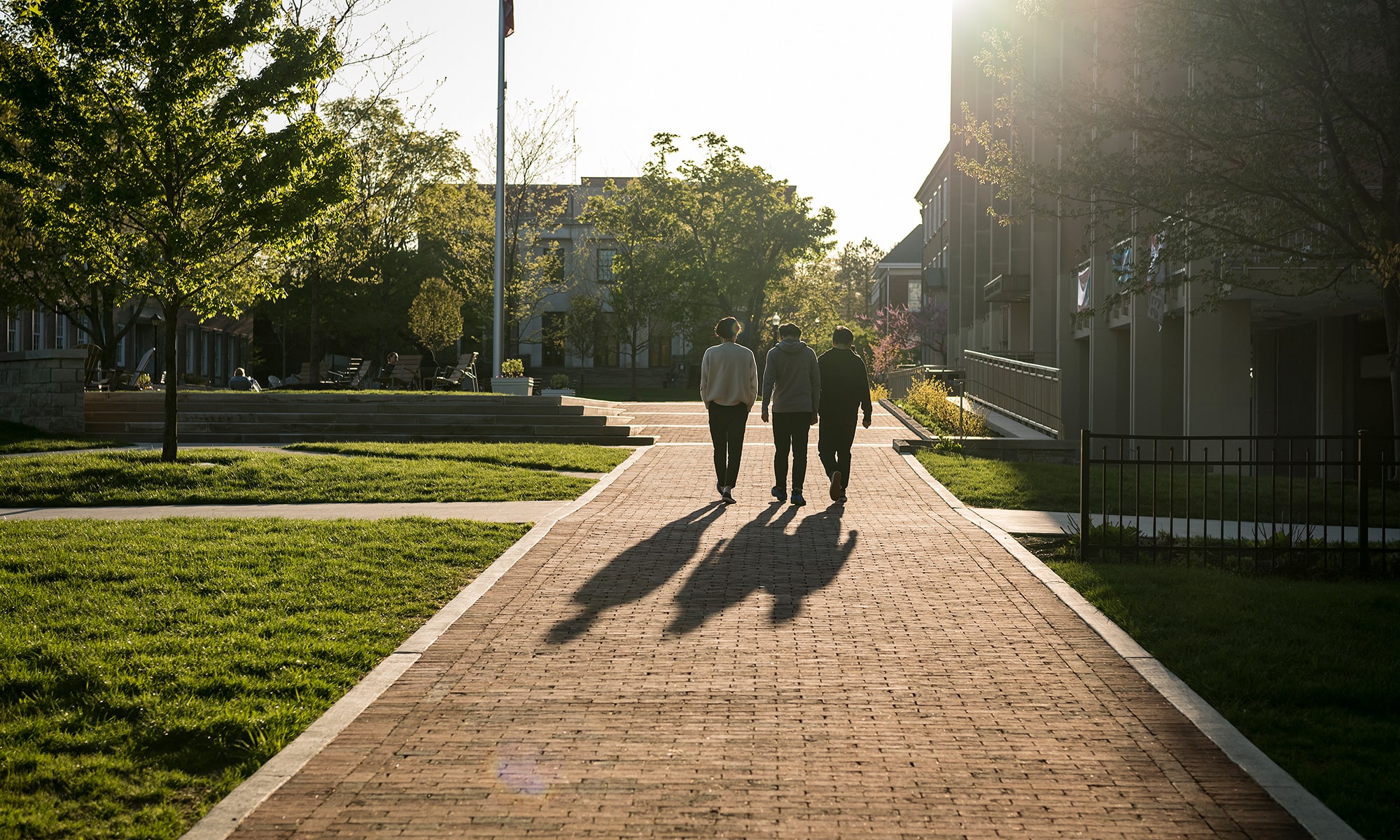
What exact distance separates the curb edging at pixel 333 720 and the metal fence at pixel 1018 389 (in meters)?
12.3

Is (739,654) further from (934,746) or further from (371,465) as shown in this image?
(371,465)

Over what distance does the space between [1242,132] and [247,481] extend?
10932 mm

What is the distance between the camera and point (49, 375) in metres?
19.8

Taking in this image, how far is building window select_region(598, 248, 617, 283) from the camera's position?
6159 centimetres

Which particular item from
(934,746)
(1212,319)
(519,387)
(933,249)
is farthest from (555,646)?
(933,249)

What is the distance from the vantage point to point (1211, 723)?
488 centimetres

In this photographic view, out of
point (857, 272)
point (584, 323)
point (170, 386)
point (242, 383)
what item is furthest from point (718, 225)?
point (857, 272)

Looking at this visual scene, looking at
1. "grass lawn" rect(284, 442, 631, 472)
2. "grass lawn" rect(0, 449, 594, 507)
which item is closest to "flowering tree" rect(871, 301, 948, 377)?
"grass lawn" rect(284, 442, 631, 472)

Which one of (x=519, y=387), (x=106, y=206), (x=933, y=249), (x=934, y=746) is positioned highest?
(x=933, y=249)

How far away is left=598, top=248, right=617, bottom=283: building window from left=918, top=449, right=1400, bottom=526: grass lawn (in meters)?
46.3

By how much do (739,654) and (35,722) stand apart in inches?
124

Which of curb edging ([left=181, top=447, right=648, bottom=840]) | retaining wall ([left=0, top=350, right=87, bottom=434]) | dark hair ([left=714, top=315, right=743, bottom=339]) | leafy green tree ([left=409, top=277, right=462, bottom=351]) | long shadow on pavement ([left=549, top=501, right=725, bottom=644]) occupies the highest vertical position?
leafy green tree ([left=409, top=277, right=462, bottom=351])

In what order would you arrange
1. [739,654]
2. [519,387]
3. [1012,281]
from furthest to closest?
[1012,281], [519,387], [739,654]

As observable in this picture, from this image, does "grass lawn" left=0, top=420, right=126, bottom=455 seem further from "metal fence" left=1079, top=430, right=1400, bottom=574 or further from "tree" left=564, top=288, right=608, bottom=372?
"tree" left=564, top=288, right=608, bottom=372
